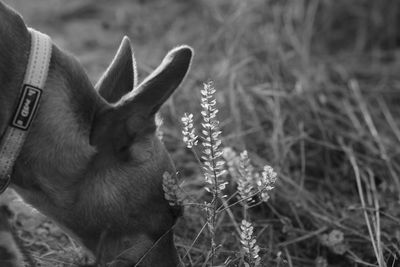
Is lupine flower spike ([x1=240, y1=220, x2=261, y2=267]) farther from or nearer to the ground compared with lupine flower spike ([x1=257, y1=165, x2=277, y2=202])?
nearer to the ground

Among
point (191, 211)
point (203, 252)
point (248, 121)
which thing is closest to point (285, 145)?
point (248, 121)

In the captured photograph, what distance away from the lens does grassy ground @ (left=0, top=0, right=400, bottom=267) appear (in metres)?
3.27

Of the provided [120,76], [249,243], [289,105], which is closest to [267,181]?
[249,243]

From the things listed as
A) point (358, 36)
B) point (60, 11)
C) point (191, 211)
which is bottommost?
point (191, 211)

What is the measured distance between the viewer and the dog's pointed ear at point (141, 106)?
2.43m

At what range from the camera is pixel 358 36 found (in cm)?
636

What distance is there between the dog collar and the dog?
2 centimetres

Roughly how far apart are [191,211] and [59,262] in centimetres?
80

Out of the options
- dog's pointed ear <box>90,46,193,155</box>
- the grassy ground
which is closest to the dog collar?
dog's pointed ear <box>90,46,193,155</box>

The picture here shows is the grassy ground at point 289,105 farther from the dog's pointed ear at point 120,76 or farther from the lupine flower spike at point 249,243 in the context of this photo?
the dog's pointed ear at point 120,76

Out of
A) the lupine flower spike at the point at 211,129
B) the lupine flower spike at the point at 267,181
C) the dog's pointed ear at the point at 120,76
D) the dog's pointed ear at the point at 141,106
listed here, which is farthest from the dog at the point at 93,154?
the lupine flower spike at the point at 267,181

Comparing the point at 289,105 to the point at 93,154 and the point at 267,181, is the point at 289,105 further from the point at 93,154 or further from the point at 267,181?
the point at 93,154

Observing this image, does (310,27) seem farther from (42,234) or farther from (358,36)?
(42,234)

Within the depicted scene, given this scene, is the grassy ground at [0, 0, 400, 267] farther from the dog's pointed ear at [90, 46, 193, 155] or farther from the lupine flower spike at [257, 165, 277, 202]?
the dog's pointed ear at [90, 46, 193, 155]
